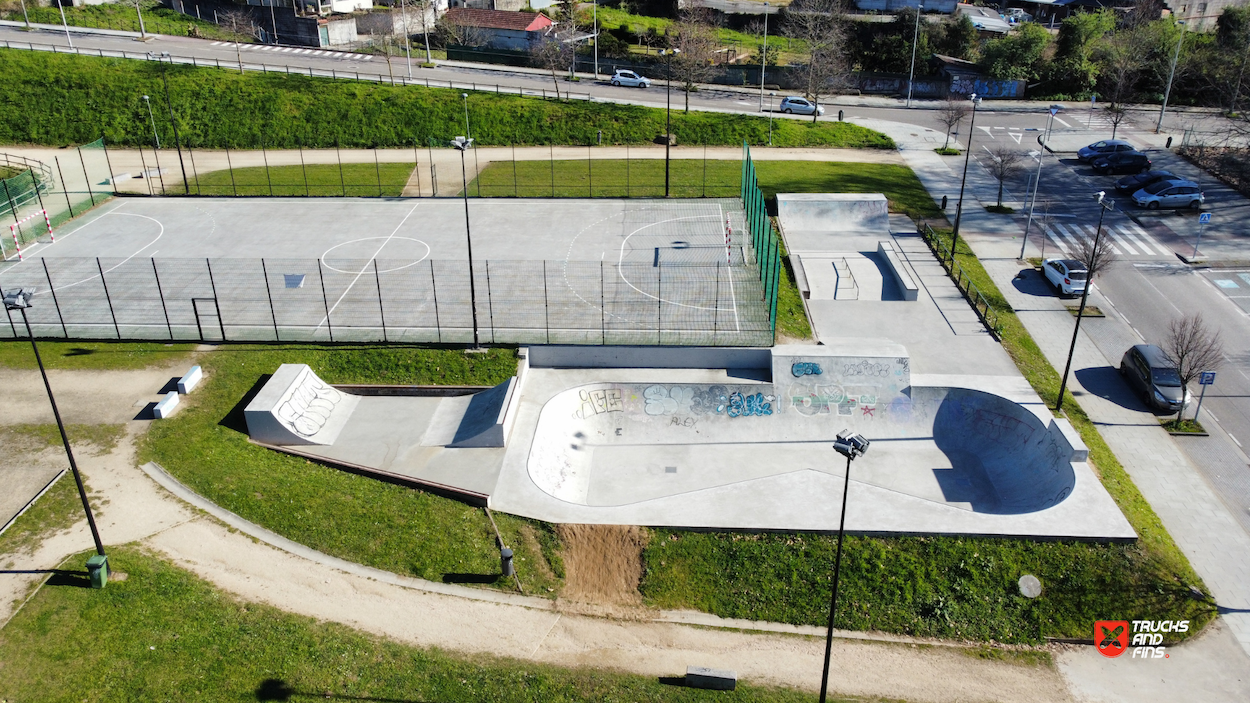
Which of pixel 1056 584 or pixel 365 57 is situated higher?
pixel 365 57

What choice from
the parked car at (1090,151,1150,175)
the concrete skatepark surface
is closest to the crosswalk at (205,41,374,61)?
the concrete skatepark surface

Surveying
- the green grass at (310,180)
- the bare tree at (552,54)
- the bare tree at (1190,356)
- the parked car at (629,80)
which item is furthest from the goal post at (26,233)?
the bare tree at (1190,356)

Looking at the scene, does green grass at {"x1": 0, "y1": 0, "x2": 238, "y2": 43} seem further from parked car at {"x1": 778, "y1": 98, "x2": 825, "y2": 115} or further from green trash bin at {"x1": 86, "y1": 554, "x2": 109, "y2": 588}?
green trash bin at {"x1": 86, "y1": 554, "x2": 109, "y2": 588}

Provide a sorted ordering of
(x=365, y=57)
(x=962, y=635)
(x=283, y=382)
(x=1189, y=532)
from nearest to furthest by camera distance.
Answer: (x=962, y=635), (x=1189, y=532), (x=283, y=382), (x=365, y=57)

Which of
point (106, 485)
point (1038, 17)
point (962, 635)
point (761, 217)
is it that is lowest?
point (962, 635)

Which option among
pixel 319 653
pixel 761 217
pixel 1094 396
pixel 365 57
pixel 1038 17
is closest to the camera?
pixel 319 653

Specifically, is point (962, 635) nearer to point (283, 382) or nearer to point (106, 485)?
point (283, 382)

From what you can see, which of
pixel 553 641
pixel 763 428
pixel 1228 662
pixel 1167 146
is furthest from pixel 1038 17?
pixel 553 641

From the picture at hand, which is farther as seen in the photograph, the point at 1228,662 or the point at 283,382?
the point at 283,382
